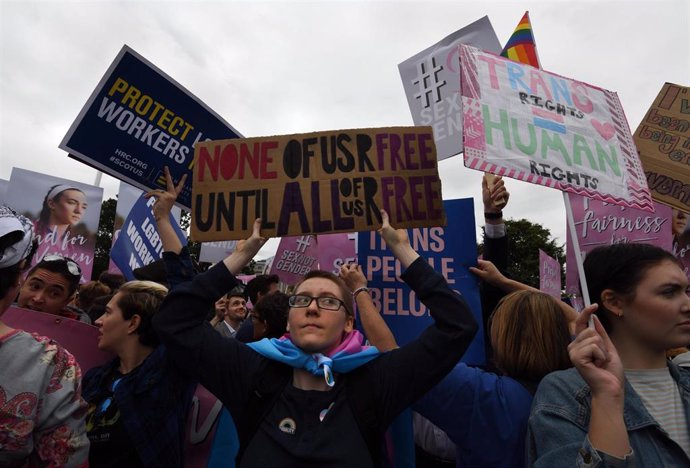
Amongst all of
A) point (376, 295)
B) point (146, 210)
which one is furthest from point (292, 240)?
point (376, 295)

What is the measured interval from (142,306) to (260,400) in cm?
103

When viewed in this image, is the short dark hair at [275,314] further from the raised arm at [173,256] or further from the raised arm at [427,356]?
the raised arm at [427,356]

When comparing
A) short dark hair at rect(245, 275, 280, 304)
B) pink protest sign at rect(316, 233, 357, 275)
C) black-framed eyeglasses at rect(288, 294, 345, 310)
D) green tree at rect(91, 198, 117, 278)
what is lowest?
black-framed eyeglasses at rect(288, 294, 345, 310)

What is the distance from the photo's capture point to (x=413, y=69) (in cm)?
539

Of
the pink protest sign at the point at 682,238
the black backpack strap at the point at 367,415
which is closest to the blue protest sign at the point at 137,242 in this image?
the black backpack strap at the point at 367,415

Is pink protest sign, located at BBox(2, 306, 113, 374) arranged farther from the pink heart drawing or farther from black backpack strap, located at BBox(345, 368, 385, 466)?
the pink heart drawing

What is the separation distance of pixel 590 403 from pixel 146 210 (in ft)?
13.1

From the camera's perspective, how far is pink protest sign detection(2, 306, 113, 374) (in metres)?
2.23

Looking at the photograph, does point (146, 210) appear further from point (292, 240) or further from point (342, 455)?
point (342, 455)

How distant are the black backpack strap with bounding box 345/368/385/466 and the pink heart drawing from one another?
1.92 metres

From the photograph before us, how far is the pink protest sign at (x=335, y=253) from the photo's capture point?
4238mm

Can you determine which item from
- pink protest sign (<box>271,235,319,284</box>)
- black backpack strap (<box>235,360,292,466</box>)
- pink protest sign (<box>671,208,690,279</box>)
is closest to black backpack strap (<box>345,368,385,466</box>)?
black backpack strap (<box>235,360,292,466</box>)

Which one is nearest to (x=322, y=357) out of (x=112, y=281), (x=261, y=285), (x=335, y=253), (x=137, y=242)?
(x=335, y=253)

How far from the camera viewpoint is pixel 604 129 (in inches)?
99.9
